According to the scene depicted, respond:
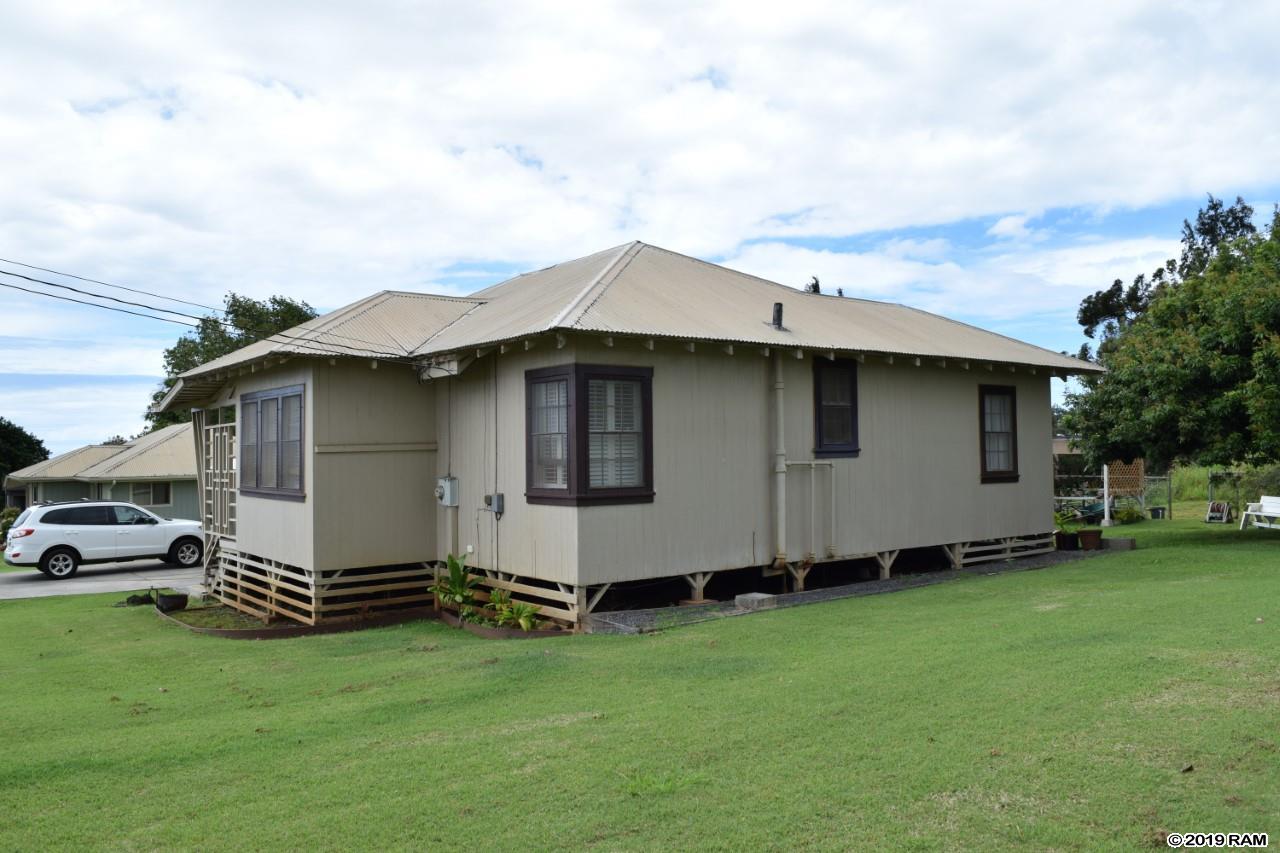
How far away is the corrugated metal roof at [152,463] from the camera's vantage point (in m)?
28.1

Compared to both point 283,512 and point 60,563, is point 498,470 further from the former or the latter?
point 60,563

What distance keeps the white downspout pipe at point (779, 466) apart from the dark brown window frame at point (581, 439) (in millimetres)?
1778

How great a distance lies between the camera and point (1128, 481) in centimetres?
2486

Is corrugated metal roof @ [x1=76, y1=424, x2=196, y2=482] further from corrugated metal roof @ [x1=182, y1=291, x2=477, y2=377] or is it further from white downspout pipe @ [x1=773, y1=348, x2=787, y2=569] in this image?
white downspout pipe @ [x1=773, y1=348, x2=787, y2=569]

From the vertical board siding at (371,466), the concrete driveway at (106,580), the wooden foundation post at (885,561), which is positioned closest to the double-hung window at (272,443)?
the vertical board siding at (371,466)

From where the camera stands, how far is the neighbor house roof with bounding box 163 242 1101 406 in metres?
10.5

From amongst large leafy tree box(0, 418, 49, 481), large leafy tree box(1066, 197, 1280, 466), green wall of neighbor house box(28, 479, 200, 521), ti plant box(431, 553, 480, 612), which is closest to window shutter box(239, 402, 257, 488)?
ti plant box(431, 553, 480, 612)

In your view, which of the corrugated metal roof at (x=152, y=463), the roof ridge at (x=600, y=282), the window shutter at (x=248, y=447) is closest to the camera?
the roof ridge at (x=600, y=282)

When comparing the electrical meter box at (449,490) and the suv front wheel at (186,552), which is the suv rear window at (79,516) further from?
the electrical meter box at (449,490)

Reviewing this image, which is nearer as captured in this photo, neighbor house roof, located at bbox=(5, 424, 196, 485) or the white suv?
the white suv

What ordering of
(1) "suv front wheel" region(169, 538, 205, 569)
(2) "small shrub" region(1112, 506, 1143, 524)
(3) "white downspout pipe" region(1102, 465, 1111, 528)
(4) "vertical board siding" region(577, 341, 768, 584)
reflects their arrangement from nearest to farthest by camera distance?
(4) "vertical board siding" region(577, 341, 768, 584) → (1) "suv front wheel" region(169, 538, 205, 569) → (3) "white downspout pipe" region(1102, 465, 1111, 528) → (2) "small shrub" region(1112, 506, 1143, 524)

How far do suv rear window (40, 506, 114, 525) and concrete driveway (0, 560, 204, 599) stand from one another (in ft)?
3.75

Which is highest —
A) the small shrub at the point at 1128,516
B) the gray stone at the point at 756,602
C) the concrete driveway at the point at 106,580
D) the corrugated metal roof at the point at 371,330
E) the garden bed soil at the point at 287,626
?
the corrugated metal roof at the point at 371,330

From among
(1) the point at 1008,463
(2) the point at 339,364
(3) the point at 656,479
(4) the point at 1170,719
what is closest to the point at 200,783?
(4) the point at 1170,719
